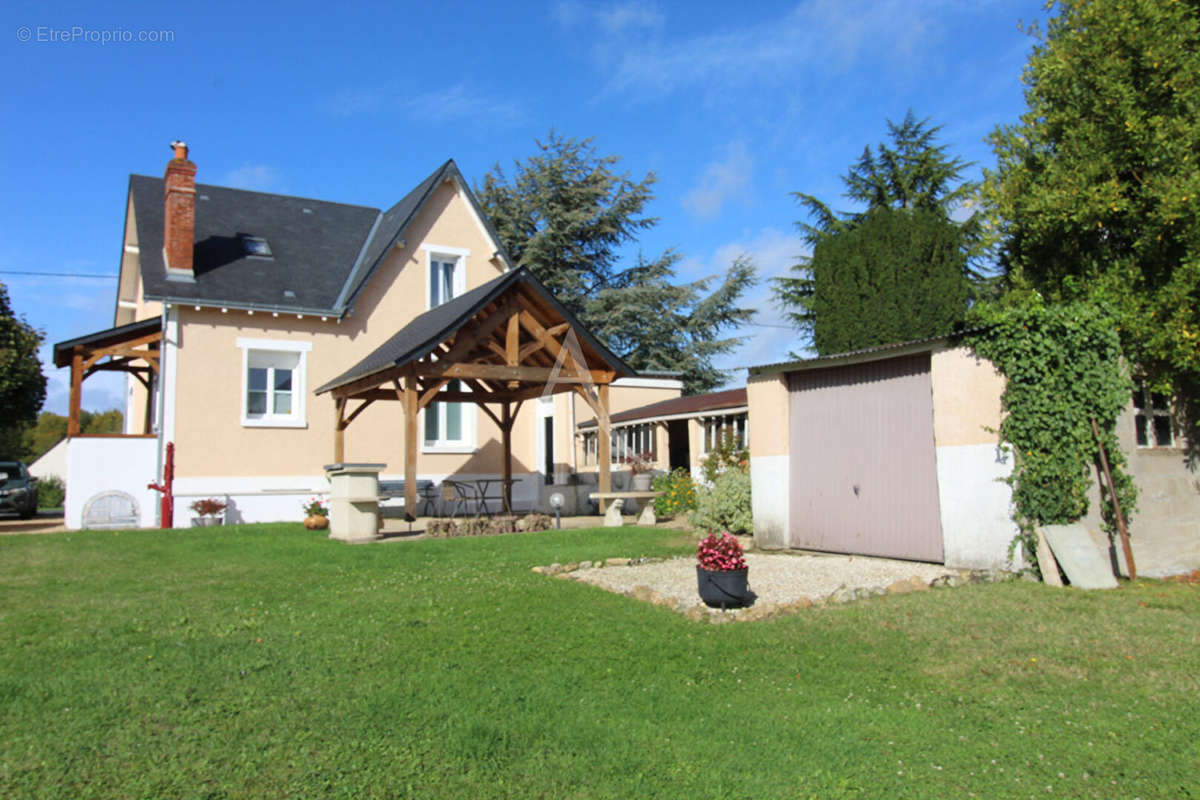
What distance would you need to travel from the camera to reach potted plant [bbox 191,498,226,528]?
627 inches

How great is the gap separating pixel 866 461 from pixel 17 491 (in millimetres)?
22183

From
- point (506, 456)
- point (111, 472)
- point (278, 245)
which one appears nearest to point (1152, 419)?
point (506, 456)

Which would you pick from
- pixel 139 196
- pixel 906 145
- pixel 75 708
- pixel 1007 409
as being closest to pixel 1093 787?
pixel 75 708

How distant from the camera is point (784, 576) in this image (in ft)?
29.6

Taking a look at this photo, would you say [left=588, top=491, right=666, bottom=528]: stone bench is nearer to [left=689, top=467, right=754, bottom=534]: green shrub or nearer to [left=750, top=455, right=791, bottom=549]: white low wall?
[left=689, top=467, right=754, bottom=534]: green shrub

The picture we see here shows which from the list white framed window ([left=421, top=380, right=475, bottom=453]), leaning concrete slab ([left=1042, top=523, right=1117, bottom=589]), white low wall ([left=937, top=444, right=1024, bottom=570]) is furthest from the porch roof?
leaning concrete slab ([left=1042, top=523, right=1117, bottom=589])

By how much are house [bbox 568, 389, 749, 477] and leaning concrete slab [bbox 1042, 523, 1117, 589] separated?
730cm

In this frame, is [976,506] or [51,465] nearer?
[976,506]

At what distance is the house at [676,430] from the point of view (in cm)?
1631

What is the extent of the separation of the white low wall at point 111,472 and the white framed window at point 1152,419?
17077 millimetres

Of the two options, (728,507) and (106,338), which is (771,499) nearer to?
(728,507)

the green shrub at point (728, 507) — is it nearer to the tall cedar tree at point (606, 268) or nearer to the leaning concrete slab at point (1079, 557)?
the leaning concrete slab at point (1079, 557)

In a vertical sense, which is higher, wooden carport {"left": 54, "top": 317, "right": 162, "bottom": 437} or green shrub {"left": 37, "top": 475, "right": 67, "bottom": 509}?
wooden carport {"left": 54, "top": 317, "right": 162, "bottom": 437}

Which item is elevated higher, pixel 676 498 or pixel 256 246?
pixel 256 246
